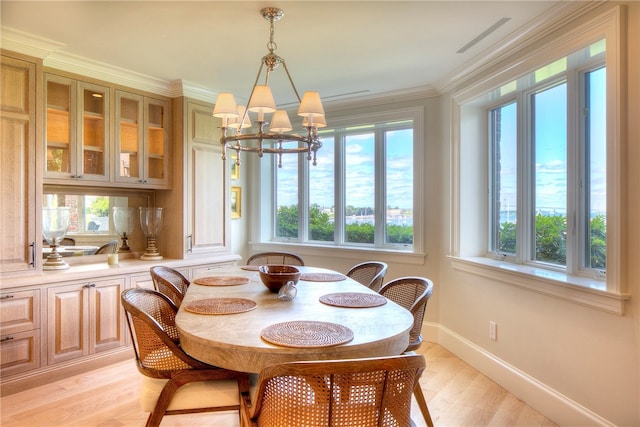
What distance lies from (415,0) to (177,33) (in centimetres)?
153

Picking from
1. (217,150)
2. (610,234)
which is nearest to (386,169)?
(217,150)

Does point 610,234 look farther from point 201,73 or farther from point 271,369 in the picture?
point 201,73

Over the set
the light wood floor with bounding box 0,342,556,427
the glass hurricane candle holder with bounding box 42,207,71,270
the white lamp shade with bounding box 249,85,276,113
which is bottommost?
the light wood floor with bounding box 0,342,556,427

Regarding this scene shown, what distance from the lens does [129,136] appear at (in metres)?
3.45

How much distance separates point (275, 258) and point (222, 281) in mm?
1091

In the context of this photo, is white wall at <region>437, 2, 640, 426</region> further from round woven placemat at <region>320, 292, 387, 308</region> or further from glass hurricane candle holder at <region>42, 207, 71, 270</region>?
glass hurricane candle holder at <region>42, 207, 71, 270</region>

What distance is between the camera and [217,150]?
3.96m

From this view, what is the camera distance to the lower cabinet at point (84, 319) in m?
2.75

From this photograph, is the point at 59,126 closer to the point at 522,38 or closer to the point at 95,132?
the point at 95,132

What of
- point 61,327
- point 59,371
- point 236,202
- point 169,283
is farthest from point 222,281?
point 236,202

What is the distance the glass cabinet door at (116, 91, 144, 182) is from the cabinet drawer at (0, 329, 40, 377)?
1.37 metres

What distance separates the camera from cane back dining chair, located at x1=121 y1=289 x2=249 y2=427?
5.39 ft

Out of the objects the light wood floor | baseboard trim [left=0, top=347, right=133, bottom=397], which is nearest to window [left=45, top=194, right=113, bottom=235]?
baseboard trim [left=0, top=347, right=133, bottom=397]

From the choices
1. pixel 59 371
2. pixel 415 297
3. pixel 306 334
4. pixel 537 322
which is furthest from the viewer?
pixel 59 371
